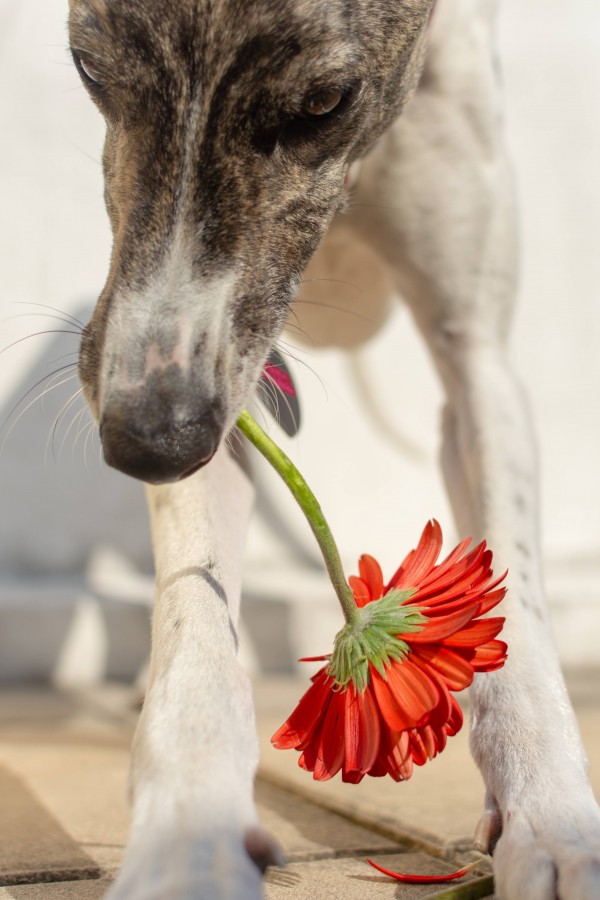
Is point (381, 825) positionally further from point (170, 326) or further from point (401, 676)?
point (170, 326)

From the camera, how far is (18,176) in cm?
326

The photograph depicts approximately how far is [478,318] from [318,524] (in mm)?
796

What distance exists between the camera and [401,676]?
40.6 inches

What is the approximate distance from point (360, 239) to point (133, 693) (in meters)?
1.38

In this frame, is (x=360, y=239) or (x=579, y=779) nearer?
(x=579, y=779)

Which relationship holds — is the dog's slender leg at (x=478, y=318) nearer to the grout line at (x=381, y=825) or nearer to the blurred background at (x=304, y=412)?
the grout line at (x=381, y=825)

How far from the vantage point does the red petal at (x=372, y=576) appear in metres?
1.19

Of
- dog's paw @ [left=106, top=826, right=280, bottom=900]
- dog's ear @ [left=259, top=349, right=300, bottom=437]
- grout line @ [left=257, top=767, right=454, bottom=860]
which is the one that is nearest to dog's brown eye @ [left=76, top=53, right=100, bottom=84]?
dog's ear @ [left=259, top=349, right=300, bottom=437]

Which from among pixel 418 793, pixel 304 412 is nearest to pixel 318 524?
pixel 418 793

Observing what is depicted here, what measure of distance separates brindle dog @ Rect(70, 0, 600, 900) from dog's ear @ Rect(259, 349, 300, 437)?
0.08 metres

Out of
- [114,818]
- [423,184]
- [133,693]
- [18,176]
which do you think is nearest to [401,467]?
[133,693]

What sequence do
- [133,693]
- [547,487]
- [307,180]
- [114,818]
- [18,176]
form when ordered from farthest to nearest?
[547,487]
[18,176]
[133,693]
[114,818]
[307,180]

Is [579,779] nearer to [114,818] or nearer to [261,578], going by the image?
[114,818]

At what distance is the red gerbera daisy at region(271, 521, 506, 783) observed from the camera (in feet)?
3.31
